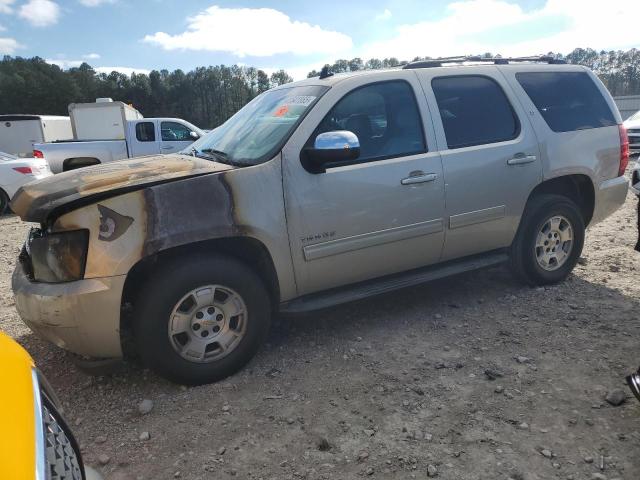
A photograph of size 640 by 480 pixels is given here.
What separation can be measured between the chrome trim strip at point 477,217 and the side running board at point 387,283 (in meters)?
0.36

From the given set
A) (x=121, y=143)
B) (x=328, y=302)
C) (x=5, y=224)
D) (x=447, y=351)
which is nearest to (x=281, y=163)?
(x=328, y=302)

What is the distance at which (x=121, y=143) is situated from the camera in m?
13.3

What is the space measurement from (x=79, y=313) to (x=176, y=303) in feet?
1.70

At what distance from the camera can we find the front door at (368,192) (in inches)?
128

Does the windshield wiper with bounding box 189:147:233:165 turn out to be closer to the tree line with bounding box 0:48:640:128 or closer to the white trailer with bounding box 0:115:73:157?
the white trailer with bounding box 0:115:73:157

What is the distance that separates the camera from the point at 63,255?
9.00 feet

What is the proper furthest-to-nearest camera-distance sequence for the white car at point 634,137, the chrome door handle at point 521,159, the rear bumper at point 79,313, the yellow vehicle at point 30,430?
the white car at point 634,137 < the chrome door handle at point 521,159 < the rear bumper at point 79,313 < the yellow vehicle at point 30,430

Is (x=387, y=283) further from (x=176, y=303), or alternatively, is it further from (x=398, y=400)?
(x=176, y=303)

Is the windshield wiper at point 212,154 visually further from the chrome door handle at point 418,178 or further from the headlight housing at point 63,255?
the chrome door handle at point 418,178

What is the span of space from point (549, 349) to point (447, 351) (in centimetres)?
70

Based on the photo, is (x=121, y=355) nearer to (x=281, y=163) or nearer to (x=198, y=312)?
(x=198, y=312)

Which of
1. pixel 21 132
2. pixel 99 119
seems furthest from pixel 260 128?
pixel 21 132

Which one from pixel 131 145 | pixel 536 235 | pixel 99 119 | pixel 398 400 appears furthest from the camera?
pixel 99 119

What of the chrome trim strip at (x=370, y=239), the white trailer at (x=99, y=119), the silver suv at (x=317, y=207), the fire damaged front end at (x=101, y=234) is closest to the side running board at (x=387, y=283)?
the silver suv at (x=317, y=207)
